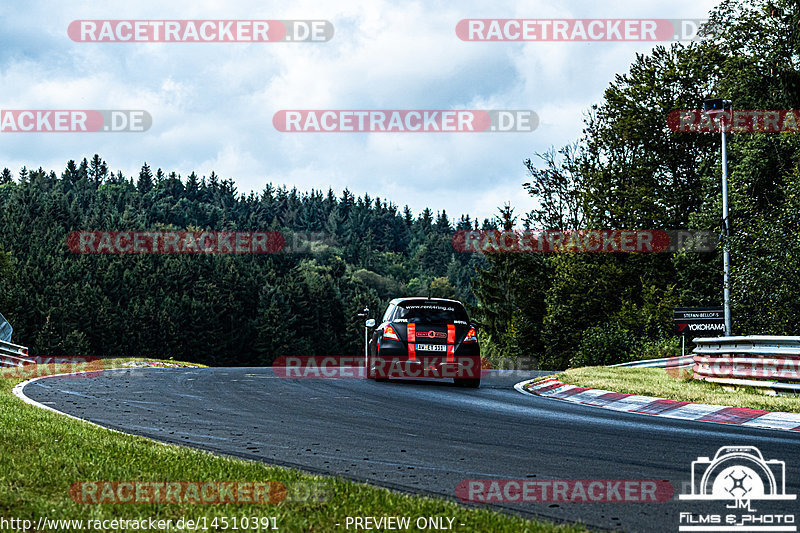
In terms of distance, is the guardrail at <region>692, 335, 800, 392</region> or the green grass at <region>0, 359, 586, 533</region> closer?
the green grass at <region>0, 359, 586, 533</region>

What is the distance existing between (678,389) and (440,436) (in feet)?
23.2

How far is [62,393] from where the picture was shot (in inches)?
553

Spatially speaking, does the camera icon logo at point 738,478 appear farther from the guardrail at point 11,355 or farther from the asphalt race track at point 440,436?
the guardrail at point 11,355

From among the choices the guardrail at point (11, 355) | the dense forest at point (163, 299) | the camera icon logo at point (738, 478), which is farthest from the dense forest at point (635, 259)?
the guardrail at point (11, 355)

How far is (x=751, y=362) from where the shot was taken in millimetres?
14375

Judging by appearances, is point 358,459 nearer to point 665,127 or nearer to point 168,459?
point 168,459

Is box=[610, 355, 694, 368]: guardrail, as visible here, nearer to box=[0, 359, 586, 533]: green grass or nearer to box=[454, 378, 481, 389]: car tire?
box=[454, 378, 481, 389]: car tire

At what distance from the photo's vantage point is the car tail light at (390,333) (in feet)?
53.9

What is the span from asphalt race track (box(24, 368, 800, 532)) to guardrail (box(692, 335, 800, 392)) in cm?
342

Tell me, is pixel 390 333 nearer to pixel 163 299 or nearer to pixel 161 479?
pixel 161 479

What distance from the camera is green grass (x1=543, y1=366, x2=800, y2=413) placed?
40.4 ft

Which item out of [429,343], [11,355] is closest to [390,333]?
[429,343]

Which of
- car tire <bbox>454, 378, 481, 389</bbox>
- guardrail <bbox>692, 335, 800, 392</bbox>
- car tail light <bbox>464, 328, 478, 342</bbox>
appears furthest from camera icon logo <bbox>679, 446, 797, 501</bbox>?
car tire <bbox>454, 378, 481, 389</bbox>

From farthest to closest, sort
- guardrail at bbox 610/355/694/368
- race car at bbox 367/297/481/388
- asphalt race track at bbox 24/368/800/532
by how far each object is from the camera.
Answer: guardrail at bbox 610/355/694/368, race car at bbox 367/297/481/388, asphalt race track at bbox 24/368/800/532
